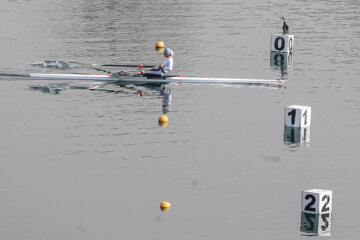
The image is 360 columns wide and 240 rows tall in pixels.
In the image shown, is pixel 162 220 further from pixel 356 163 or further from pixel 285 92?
pixel 285 92

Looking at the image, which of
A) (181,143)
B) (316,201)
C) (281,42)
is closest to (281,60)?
(281,42)

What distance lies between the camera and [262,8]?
70.2 meters

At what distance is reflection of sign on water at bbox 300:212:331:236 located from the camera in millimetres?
23391

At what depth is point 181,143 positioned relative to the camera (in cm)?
3170

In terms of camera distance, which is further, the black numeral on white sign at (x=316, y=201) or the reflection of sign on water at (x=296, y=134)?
the reflection of sign on water at (x=296, y=134)

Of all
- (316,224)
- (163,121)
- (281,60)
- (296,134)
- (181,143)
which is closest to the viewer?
(316,224)

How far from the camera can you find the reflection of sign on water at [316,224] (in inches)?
921

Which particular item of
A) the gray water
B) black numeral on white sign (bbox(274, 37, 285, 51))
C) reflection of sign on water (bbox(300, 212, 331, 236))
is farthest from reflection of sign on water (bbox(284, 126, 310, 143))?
black numeral on white sign (bbox(274, 37, 285, 51))

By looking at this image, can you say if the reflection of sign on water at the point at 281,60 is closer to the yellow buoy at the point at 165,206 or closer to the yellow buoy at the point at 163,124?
the yellow buoy at the point at 163,124

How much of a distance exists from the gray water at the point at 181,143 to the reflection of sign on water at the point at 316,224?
20 cm

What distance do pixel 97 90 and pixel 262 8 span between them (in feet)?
103

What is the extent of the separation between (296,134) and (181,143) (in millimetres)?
4392

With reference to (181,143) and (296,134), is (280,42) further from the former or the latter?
(181,143)

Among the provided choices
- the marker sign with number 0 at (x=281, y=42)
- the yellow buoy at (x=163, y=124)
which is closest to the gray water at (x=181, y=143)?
the yellow buoy at (x=163, y=124)
